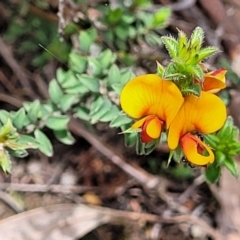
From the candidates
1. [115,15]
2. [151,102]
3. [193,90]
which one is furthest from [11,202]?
[193,90]

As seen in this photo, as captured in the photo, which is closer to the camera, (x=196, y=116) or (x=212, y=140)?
(x=196, y=116)

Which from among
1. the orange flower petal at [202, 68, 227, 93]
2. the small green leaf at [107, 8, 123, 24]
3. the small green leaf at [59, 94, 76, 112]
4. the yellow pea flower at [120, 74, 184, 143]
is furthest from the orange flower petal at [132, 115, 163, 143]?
the small green leaf at [107, 8, 123, 24]

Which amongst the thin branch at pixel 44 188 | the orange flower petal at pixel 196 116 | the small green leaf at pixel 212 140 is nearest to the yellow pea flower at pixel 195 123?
the orange flower petal at pixel 196 116

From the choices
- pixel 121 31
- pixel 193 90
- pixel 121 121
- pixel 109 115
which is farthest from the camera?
pixel 121 31

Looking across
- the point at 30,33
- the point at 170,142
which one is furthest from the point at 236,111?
the point at 170,142

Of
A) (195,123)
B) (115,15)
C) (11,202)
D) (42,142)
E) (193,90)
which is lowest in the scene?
(11,202)

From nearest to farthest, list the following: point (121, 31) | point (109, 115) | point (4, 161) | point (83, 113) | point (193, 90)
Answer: point (193, 90)
point (4, 161)
point (109, 115)
point (83, 113)
point (121, 31)

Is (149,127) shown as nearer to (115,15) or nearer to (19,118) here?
(19,118)
